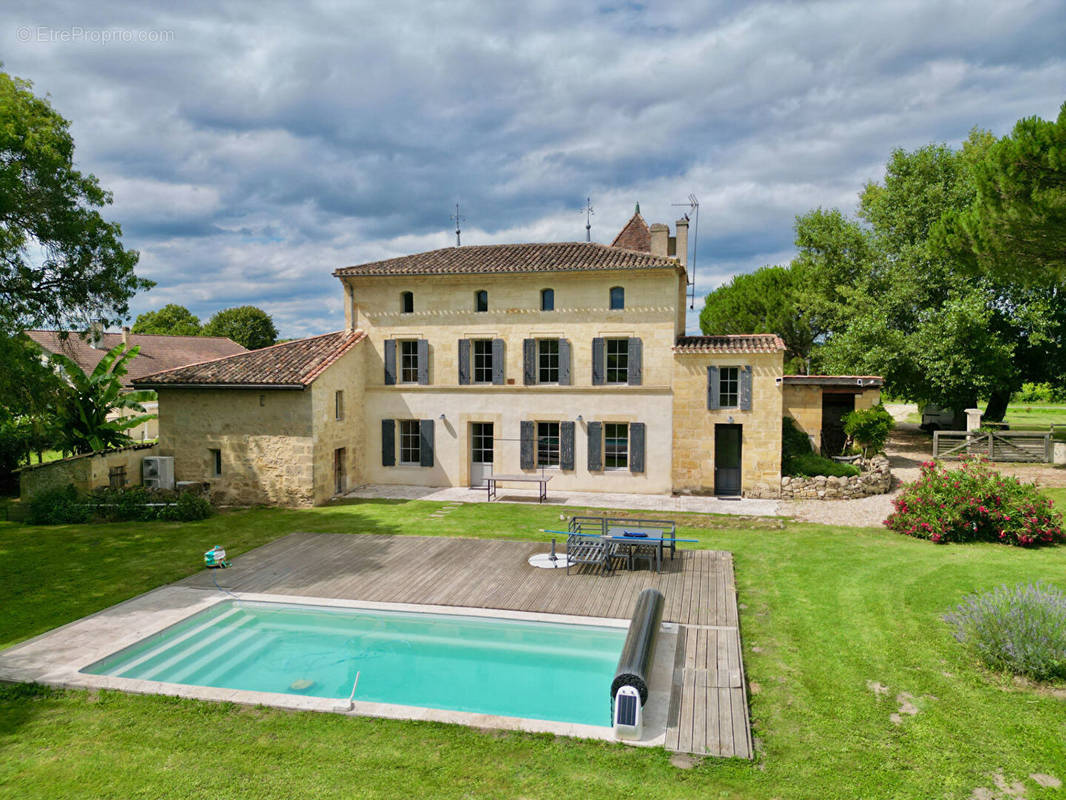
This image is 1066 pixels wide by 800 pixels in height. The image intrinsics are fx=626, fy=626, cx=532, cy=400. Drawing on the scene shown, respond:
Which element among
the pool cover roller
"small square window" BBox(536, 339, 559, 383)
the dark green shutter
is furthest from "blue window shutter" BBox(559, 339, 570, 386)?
the pool cover roller

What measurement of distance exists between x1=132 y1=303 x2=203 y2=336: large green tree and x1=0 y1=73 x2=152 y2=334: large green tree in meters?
50.9

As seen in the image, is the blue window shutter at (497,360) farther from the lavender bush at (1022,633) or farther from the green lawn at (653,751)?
the lavender bush at (1022,633)

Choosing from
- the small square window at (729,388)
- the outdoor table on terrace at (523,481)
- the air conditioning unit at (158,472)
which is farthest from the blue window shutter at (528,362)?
the air conditioning unit at (158,472)

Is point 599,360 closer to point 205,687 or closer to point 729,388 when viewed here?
point 729,388

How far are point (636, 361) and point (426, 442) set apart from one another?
7.57 metres

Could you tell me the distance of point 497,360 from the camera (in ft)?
68.3

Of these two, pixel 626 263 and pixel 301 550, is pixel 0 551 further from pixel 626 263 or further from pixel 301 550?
pixel 626 263

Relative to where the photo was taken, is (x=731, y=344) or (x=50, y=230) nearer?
(x=50, y=230)

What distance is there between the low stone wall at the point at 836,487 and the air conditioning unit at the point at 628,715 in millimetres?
14258

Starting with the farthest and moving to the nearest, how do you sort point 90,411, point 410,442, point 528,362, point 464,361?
1. point 410,442
2. point 464,361
3. point 528,362
4. point 90,411

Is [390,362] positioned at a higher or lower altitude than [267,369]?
higher

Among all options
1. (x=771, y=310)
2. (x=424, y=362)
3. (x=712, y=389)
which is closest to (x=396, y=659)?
(x=424, y=362)

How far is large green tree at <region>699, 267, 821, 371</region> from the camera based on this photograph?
39.4 m

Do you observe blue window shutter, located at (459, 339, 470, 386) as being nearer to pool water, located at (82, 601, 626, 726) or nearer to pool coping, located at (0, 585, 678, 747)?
pool coping, located at (0, 585, 678, 747)
